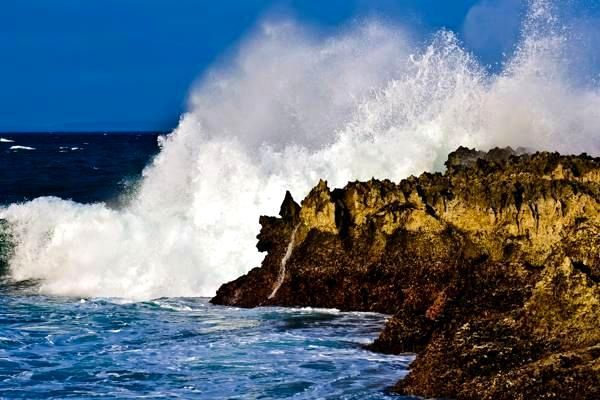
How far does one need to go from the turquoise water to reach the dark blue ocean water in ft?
0.04

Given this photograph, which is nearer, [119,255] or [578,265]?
[578,265]

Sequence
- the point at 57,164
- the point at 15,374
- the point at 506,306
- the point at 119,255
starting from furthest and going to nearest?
the point at 57,164, the point at 119,255, the point at 506,306, the point at 15,374

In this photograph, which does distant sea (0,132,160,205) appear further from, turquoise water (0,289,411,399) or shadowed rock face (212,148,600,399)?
shadowed rock face (212,148,600,399)

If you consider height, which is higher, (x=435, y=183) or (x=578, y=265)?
(x=435, y=183)

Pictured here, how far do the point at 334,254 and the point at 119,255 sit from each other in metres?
6.98

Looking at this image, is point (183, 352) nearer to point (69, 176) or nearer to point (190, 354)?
point (190, 354)

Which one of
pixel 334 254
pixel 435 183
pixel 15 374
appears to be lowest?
pixel 15 374

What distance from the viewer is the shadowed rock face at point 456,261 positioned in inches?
321

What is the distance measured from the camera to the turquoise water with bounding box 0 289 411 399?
9.22 meters

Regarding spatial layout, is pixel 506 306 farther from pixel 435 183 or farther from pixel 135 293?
pixel 135 293

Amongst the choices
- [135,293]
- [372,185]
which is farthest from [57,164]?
[372,185]

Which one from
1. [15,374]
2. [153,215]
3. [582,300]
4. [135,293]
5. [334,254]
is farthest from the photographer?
[153,215]

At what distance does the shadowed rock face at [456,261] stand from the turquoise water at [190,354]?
495 mm

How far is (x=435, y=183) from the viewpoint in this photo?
44.8ft
